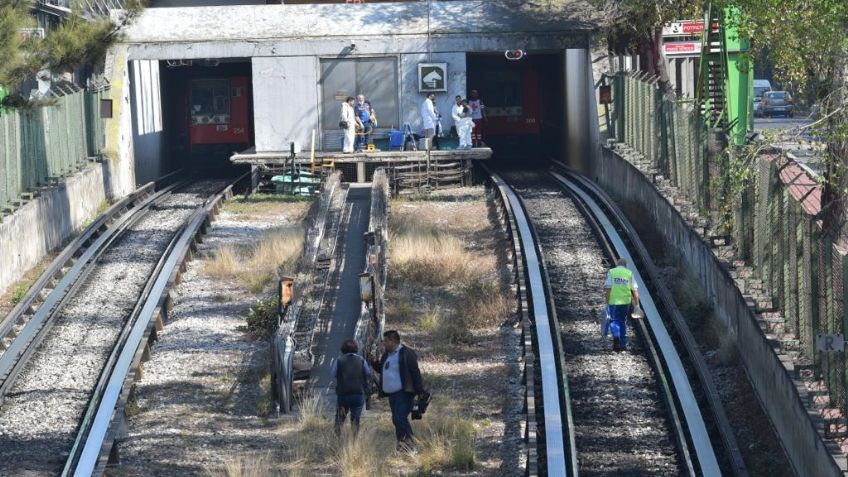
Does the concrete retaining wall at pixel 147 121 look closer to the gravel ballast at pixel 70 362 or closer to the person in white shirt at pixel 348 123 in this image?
the person in white shirt at pixel 348 123

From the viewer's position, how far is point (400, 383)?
1373 centimetres

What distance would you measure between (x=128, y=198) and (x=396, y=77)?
27.2ft

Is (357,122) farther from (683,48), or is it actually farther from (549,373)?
(549,373)

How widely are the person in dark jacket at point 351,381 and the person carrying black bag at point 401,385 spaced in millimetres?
273

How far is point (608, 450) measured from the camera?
13.8m

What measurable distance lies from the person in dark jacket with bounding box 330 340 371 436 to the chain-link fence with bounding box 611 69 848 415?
4.48m

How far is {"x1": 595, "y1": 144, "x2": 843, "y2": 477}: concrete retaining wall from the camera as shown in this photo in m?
12.0

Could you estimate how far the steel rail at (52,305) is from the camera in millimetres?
16609

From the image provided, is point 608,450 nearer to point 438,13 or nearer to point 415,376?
point 415,376

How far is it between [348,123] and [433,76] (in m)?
2.90

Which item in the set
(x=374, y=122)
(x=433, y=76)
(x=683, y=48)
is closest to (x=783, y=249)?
(x=683, y=48)

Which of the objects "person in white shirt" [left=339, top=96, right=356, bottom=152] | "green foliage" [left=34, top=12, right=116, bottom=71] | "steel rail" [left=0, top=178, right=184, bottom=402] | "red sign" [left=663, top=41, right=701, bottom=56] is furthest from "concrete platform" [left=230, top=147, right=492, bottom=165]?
"green foliage" [left=34, top=12, right=116, bottom=71]

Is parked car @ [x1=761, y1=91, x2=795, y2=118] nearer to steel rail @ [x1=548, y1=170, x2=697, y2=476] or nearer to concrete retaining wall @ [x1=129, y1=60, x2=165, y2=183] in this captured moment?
concrete retaining wall @ [x1=129, y1=60, x2=165, y2=183]

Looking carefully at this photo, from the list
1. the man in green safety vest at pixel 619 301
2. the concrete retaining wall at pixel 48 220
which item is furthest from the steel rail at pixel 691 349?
the concrete retaining wall at pixel 48 220
